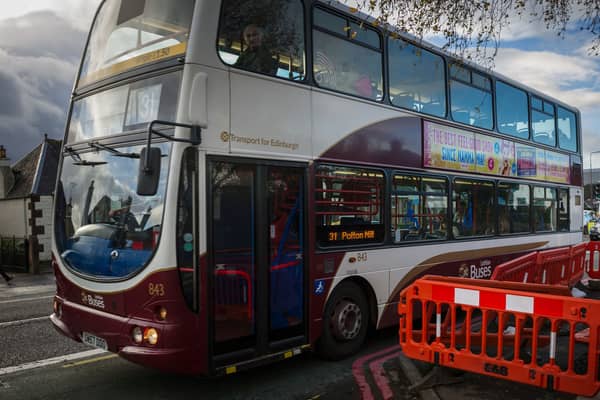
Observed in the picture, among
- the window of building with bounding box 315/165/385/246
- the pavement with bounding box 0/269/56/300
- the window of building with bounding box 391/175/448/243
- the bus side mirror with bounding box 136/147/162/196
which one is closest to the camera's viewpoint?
the bus side mirror with bounding box 136/147/162/196

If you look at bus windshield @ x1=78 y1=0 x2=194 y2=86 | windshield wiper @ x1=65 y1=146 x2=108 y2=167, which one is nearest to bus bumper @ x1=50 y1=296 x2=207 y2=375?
windshield wiper @ x1=65 y1=146 x2=108 y2=167

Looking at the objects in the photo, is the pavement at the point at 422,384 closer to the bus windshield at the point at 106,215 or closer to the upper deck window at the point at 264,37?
the bus windshield at the point at 106,215

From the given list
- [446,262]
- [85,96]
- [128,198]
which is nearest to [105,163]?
[128,198]

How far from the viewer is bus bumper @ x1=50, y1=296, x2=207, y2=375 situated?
4.45m

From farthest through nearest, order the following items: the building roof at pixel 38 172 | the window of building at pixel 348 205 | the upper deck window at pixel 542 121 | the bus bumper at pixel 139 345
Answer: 1. the building roof at pixel 38 172
2. the upper deck window at pixel 542 121
3. the window of building at pixel 348 205
4. the bus bumper at pixel 139 345

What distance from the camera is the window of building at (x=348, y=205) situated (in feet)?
19.6

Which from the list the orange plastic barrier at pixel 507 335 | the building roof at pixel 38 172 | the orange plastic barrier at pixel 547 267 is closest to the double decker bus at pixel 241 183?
the orange plastic barrier at pixel 547 267

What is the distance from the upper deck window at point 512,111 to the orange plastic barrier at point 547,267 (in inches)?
95.0

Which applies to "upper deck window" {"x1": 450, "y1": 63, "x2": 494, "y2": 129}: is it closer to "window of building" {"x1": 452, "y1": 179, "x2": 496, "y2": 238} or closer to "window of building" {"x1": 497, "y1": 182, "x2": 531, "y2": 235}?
"window of building" {"x1": 452, "y1": 179, "x2": 496, "y2": 238}

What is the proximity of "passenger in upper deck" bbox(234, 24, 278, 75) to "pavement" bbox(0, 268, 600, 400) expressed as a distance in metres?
3.45

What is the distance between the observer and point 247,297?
16.6 feet

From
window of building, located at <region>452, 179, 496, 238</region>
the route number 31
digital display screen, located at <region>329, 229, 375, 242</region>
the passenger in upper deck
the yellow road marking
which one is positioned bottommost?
the yellow road marking

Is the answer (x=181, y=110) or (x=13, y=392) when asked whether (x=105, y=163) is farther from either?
(x=13, y=392)

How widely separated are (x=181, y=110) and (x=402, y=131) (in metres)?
3.63
